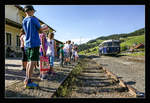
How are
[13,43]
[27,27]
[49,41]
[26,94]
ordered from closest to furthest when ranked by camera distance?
1. [26,94]
2. [27,27]
3. [49,41]
4. [13,43]

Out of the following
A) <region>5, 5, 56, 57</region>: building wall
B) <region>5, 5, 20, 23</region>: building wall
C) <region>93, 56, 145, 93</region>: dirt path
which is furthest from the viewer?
<region>5, 5, 20, 23</region>: building wall

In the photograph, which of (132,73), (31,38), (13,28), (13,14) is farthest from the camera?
(13,14)

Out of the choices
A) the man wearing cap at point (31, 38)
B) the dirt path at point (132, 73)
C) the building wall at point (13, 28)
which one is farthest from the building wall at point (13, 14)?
the man wearing cap at point (31, 38)

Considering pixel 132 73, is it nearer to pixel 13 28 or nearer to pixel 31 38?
pixel 31 38

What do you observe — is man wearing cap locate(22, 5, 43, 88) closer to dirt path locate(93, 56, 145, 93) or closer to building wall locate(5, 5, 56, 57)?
dirt path locate(93, 56, 145, 93)

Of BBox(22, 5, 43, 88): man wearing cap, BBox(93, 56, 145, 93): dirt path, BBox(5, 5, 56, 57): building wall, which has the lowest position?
BBox(93, 56, 145, 93): dirt path

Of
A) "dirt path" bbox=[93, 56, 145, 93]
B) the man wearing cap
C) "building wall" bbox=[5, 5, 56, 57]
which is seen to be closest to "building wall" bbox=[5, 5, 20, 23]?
"building wall" bbox=[5, 5, 56, 57]

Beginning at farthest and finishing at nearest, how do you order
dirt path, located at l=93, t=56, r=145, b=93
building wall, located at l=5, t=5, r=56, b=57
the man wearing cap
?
building wall, located at l=5, t=5, r=56, b=57, dirt path, located at l=93, t=56, r=145, b=93, the man wearing cap

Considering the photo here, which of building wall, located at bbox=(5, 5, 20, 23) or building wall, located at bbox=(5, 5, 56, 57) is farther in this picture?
building wall, located at bbox=(5, 5, 20, 23)

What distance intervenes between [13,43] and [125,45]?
27590mm

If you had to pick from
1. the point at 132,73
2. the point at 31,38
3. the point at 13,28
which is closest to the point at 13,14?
the point at 13,28
